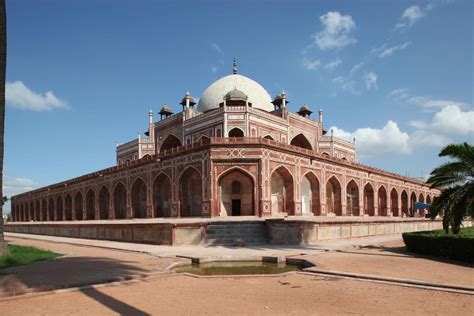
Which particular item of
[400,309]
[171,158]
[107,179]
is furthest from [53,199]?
[400,309]

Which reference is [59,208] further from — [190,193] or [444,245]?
[444,245]

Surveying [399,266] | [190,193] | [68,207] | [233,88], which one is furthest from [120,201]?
[399,266]

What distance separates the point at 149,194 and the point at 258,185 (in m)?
10.2

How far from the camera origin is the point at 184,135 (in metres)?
34.5

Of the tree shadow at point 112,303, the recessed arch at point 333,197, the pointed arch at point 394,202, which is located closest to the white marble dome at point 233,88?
the recessed arch at point 333,197

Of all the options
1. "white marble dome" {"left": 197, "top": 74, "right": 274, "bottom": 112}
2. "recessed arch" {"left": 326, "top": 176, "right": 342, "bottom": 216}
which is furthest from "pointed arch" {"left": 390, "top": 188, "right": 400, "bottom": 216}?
"white marble dome" {"left": 197, "top": 74, "right": 274, "bottom": 112}

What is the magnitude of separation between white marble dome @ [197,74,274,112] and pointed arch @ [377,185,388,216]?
567 inches

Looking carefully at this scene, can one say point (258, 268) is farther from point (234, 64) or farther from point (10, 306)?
point (234, 64)

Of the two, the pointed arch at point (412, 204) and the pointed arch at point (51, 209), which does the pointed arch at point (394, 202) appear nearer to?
the pointed arch at point (412, 204)

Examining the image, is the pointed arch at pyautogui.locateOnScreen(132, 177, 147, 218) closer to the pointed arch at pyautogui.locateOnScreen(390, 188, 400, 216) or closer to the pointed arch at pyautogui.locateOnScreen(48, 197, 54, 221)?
the pointed arch at pyautogui.locateOnScreen(48, 197, 54, 221)

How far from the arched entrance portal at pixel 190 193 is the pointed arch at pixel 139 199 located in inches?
242

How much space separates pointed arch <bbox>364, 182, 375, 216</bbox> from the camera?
36944mm

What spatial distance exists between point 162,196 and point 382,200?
78.1 ft

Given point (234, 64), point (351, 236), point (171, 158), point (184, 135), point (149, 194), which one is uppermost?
point (234, 64)
